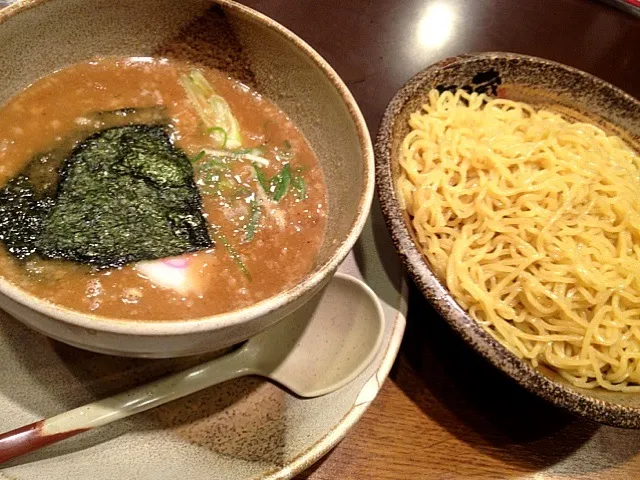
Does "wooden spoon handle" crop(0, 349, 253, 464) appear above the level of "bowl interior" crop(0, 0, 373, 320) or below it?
below

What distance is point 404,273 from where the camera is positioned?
1520 millimetres

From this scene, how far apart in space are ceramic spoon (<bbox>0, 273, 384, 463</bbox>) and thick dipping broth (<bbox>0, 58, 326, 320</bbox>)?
166mm

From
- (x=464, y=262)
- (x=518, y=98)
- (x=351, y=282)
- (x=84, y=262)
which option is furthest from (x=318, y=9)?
(x=84, y=262)

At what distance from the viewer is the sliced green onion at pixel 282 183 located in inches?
54.2

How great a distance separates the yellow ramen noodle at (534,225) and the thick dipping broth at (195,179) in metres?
0.57

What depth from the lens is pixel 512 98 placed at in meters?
2.23

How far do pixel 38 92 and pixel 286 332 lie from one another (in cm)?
82

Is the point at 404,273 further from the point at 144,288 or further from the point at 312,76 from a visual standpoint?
the point at 144,288

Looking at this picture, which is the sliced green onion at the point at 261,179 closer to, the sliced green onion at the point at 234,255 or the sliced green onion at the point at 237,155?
the sliced green onion at the point at 237,155

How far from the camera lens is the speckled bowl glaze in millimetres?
1338

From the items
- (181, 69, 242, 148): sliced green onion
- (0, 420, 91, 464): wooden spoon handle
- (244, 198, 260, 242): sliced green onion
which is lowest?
(0, 420, 91, 464): wooden spoon handle

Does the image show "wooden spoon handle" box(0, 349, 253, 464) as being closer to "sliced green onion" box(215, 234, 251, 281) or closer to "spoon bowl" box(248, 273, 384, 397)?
"spoon bowl" box(248, 273, 384, 397)

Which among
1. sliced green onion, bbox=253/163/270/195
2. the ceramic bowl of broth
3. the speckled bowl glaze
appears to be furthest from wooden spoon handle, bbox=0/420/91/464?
the speckled bowl glaze

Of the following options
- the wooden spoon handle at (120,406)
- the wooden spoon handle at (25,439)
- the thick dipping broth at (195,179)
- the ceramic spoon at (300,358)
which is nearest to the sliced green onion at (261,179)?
the thick dipping broth at (195,179)
